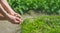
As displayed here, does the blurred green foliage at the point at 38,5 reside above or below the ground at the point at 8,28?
above

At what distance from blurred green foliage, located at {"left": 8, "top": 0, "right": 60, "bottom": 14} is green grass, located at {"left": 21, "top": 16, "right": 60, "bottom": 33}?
0.43 meters

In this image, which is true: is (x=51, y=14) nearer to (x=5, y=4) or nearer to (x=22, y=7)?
(x=22, y=7)

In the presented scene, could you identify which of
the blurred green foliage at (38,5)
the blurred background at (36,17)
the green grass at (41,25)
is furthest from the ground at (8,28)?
the blurred green foliage at (38,5)

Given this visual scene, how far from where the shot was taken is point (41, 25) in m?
4.06

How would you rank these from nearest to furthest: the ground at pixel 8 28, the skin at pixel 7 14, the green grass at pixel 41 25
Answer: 1. the skin at pixel 7 14
2. the green grass at pixel 41 25
3. the ground at pixel 8 28

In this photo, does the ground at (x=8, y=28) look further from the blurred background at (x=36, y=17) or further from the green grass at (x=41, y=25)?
the green grass at (x=41, y=25)

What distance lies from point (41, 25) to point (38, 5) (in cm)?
83

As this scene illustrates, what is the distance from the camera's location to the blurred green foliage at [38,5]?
187 inches

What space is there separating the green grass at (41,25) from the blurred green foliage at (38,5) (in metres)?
0.43

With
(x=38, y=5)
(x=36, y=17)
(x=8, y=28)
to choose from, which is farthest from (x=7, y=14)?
(x=38, y=5)

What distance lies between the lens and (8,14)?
344 cm

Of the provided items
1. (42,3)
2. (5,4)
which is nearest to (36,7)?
(42,3)

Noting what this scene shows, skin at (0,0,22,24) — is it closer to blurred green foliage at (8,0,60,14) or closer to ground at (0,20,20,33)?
ground at (0,20,20,33)

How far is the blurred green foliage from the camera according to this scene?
474cm
